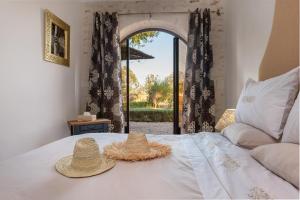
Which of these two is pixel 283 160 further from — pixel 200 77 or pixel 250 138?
pixel 200 77

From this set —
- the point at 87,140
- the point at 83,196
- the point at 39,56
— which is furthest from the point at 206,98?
the point at 83,196

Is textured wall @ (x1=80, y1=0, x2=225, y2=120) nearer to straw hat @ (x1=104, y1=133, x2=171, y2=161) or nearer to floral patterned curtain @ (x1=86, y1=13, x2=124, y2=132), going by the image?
floral patterned curtain @ (x1=86, y1=13, x2=124, y2=132)

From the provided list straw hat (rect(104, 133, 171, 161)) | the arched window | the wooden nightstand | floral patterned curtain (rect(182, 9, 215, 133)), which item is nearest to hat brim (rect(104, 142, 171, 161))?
straw hat (rect(104, 133, 171, 161))

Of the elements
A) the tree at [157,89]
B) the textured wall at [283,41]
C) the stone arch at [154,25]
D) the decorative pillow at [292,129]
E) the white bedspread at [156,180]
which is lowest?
the white bedspread at [156,180]

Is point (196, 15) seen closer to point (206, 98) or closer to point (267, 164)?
point (206, 98)

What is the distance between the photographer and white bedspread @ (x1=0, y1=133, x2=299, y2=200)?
82 cm

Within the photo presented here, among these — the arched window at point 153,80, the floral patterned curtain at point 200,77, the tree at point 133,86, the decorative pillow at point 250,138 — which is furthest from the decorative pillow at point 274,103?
the tree at point 133,86

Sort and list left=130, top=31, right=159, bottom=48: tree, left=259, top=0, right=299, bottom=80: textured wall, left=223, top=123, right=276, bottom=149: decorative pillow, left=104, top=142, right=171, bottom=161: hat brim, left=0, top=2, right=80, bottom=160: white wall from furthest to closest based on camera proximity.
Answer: left=130, top=31, right=159, bottom=48: tree, left=0, top=2, right=80, bottom=160: white wall, left=259, top=0, right=299, bottom=80: textured wall, left=223, top=123, right=276, bottom=149: decorative pillow, left=104, top=142, right=171, bottom=161: hat brim

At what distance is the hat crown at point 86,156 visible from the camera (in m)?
1.09

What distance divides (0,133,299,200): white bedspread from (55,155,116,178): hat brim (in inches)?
1.1

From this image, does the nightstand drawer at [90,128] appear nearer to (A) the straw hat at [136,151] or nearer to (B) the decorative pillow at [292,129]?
(A) the straw hat at [136,151]

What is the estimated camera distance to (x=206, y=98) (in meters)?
3.44

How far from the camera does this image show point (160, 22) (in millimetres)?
3686

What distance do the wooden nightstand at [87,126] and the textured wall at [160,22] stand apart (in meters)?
0.74
